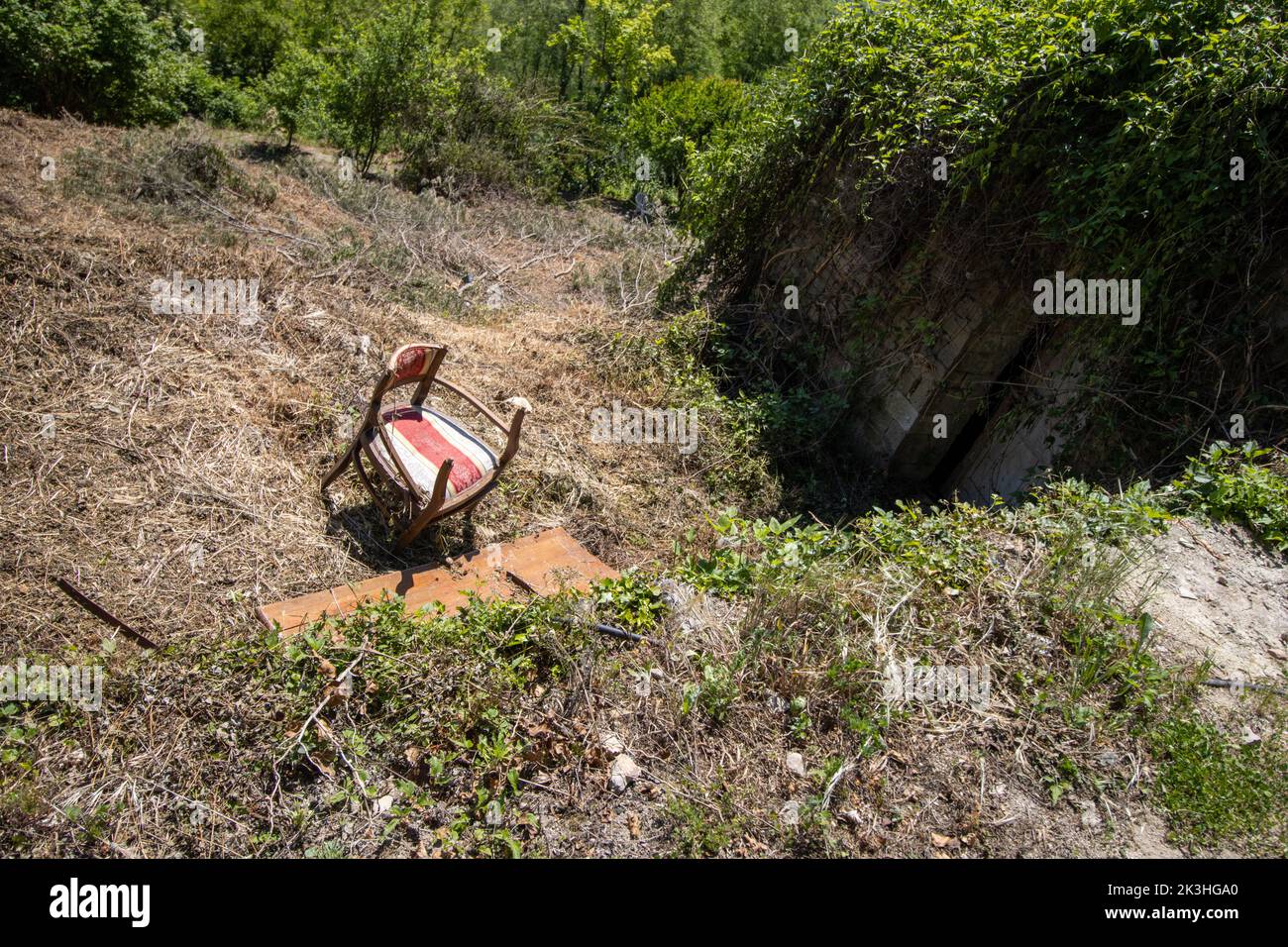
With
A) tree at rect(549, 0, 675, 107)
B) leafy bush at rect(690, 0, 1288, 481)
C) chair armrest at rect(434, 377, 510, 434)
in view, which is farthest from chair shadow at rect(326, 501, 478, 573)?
tree at rect(549, 0, 675, 107)

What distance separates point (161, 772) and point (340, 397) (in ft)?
9.76

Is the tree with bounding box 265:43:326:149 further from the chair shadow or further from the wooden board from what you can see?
the wooden board

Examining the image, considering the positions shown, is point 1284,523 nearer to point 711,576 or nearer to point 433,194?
point 711,576

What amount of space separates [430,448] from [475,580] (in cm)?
78

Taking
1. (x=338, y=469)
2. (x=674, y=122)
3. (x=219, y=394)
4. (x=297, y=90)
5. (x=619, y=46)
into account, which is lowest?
(x=338, y=469)

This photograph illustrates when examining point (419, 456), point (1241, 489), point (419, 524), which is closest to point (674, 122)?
point (419, 456)

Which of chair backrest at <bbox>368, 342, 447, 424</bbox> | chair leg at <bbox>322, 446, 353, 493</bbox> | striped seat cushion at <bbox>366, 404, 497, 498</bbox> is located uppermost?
chair backrest at <bbox>368, 342, 447, 424</bbox>

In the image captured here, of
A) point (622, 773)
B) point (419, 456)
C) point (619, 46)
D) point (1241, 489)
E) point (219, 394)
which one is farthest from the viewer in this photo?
point (619, 46)

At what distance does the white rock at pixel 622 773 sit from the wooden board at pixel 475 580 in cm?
95

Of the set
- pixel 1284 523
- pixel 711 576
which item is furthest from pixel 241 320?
pixel 1284 523

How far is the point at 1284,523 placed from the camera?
3.74 metres

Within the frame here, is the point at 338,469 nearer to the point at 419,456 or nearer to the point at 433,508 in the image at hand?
the point at 419,456

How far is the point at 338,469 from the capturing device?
4.36 metres

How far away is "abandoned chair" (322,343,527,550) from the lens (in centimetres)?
399
